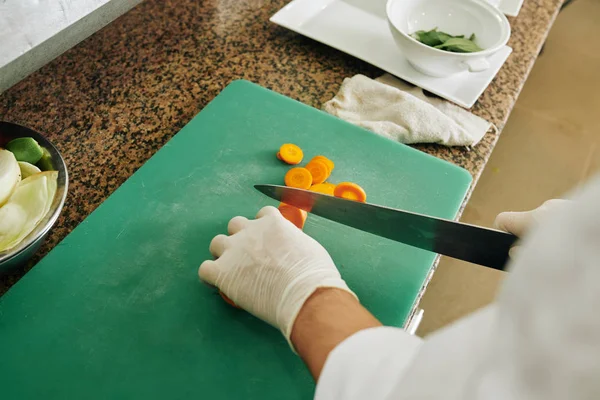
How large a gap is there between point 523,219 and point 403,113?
397mm

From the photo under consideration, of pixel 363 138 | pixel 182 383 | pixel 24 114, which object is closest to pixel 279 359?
pixel 182 383

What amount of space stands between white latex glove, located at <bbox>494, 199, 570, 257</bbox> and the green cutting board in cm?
14

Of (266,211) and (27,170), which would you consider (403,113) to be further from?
(27,170)

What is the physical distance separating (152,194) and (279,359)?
375 millimetres

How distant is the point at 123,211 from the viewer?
0.88 meters

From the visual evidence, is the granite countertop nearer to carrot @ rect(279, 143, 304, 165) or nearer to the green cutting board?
the green cutting board

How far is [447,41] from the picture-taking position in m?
1.18

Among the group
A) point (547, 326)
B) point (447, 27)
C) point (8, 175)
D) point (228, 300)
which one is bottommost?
point (228, 300)

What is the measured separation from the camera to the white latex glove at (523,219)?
2.44 ft

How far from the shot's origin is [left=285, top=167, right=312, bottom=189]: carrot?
924 millimetres

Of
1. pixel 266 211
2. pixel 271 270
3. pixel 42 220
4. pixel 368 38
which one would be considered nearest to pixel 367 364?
pixel 271 270

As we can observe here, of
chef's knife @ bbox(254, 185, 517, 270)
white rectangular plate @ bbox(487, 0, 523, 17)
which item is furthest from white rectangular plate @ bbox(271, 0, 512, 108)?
chef's knife @ bbox(254, 185, 517, 270)

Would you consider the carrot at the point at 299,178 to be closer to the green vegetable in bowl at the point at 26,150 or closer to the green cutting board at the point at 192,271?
the green cutting board at the point at 192,271

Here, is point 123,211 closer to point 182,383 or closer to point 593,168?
point 182,383
